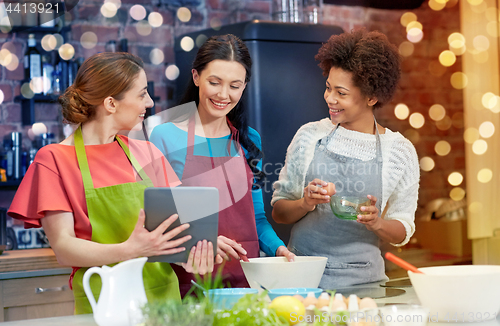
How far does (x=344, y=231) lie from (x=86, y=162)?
0.78 meters

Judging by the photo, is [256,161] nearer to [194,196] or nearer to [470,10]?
[194,196]

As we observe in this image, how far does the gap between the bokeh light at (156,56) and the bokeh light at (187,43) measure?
14 centimetres

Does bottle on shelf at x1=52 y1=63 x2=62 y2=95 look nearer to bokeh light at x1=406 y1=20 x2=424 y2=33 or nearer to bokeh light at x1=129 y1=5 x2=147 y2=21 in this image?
bokeh light at x1=129 y1=5 x2=147 y2=21

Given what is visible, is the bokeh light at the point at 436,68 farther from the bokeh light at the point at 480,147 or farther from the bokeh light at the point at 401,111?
the bokeh light at the point at 480,147

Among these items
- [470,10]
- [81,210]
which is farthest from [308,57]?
[81,210]

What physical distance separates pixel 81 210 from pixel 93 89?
313 mm

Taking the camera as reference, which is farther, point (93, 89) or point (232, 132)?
point (232, 132)

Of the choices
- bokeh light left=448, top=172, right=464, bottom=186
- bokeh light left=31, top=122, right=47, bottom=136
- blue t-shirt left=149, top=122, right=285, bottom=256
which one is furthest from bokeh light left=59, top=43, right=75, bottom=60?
bokeh light left=448, top=172, right=464, bottom=186

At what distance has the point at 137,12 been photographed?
2.70 meters

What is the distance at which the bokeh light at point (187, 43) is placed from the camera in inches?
103

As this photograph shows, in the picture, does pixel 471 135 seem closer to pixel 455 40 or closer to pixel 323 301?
pixel 455 40

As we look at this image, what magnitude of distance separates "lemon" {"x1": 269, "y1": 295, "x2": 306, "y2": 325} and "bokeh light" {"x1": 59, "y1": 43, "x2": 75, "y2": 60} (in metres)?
2.09

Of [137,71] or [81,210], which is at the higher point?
[137,71]

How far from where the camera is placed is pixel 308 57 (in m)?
2.43
